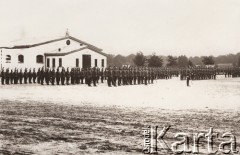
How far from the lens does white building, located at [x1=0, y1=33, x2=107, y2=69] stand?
39.8 meters

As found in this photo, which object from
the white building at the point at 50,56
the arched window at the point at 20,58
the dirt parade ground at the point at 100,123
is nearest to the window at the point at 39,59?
the white building at the point at 50,56

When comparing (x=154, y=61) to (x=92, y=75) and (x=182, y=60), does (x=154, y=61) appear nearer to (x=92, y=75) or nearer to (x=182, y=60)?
(x=182, y=60)

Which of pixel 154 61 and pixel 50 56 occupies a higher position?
pixel 50 56

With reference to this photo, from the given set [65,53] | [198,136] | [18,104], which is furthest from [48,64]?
[198,136]

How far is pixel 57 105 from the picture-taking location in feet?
44.4

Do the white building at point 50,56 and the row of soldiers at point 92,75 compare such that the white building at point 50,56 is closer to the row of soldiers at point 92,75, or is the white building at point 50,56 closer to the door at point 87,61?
the door at point 87,61

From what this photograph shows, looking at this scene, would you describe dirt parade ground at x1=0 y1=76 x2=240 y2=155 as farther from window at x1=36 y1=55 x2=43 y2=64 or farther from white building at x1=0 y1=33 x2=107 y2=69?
window at x1=36 y1=55 x2=43 y2=64

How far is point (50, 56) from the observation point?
41.2 m

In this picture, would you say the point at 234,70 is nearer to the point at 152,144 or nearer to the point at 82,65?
the point at 82,65

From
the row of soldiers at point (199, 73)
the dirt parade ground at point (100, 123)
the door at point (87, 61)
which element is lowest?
the dirt parade ground at point (100, 123)

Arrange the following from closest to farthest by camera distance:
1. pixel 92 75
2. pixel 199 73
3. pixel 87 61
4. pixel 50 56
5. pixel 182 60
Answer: pixel 92 75 < pixel 199 73 < pixel 87 61 < pixel 50 56 < pixel 182 60

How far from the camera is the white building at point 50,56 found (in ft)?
131

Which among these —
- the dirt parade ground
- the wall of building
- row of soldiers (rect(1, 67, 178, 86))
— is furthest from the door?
the dirt parade ground

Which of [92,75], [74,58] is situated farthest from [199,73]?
[92,75]
